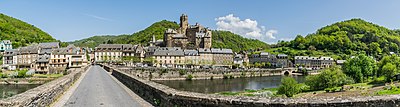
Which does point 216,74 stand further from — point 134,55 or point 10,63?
point 10,63

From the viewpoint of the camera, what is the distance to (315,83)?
161 ft

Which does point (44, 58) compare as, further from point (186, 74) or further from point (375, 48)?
point (375, 48)

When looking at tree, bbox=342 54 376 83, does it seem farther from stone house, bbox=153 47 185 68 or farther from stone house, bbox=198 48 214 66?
stone house, bbox=153 47 185 68

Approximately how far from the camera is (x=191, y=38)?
135 meters

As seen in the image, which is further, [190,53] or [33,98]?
[190,53]

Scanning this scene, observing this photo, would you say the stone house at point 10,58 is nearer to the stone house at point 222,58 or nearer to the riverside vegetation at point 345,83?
the stone house at point 222,58

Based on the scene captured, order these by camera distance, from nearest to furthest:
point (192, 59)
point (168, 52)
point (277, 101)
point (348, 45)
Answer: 1. point (277, 101)
2. point (168, 52)
3. point (192, 59)
4. point (348, 45)

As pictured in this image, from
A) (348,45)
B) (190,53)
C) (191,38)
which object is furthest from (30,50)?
(348,45)

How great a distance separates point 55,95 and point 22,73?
59364mm

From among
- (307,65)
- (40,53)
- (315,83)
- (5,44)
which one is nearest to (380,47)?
(307,65)

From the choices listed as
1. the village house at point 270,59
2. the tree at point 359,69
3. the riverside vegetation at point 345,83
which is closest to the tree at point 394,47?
the village house at point 270,59

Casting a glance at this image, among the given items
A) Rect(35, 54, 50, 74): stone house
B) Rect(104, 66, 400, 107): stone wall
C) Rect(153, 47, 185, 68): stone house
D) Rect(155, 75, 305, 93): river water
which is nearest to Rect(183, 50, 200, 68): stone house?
Rect(153, 47, 185, 68): stone house

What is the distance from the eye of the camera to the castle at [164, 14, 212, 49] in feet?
411

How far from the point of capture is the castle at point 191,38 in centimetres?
12541
